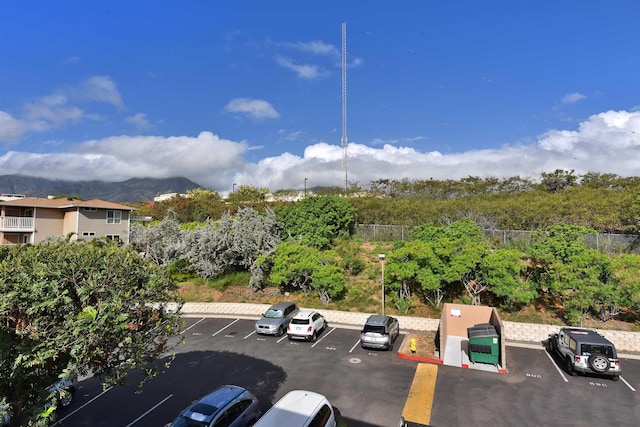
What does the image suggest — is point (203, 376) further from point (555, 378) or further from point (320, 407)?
point (555, 378)

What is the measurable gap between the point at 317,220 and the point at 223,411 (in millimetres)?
24221

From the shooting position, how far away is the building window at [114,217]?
108 feet

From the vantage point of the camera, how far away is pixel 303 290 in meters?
24.3

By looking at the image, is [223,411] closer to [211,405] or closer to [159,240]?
[211,405]

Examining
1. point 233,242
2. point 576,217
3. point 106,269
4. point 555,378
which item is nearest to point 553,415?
point 555,378

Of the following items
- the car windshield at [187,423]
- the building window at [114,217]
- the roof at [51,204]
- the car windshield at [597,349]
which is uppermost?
the roof at [51,204]

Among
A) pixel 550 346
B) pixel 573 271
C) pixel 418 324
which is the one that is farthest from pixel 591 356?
pixel 418 324

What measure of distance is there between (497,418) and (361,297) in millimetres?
13055

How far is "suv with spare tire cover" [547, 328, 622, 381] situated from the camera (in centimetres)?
1255

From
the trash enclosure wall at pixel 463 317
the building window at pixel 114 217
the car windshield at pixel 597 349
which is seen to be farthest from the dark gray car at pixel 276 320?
the building window at pixel 114 217

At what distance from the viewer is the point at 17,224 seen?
28.8m

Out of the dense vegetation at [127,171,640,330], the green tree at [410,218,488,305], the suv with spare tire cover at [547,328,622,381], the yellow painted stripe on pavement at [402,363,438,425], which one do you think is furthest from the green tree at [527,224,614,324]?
the yellow painted stripe on pavement at [402,363,438,425]

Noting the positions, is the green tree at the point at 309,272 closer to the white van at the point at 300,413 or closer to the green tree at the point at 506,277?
the green tree at the point at 506,277

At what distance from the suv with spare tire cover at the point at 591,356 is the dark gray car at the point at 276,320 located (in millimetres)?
13105
